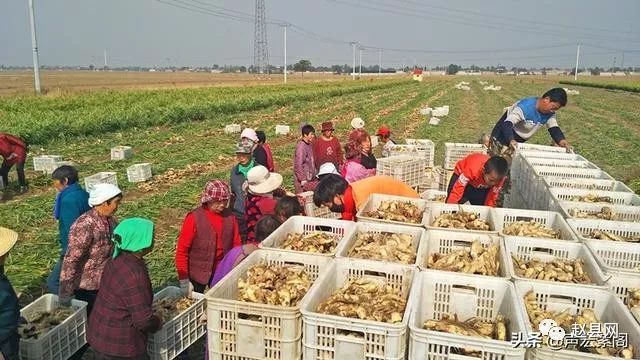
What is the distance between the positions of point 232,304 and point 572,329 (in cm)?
228

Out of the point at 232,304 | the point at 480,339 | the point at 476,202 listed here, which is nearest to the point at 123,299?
the point at 232,304

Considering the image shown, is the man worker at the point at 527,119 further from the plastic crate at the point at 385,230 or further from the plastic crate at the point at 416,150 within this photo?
the plastic crate at the point at 385,230

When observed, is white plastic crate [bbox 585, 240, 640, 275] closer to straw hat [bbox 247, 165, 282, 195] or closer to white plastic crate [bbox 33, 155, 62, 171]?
straw hat [bbox 247, 165, 282, 195]

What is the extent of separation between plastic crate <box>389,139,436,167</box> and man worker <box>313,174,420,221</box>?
4.18 m

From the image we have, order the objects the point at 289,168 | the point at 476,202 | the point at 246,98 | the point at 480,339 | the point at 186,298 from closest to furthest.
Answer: the point at 480,339, the point at 186,298, the point at 476,202, the point at 289,168, the point at 246,98

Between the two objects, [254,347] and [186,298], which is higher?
[254,347]

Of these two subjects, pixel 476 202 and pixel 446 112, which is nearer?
pixel 476 202

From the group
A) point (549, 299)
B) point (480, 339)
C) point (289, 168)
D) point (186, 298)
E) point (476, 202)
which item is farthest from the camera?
point (289, 168)

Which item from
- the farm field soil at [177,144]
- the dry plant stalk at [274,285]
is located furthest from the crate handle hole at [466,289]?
the farm field soil at [177,144]

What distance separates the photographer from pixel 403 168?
8.76 metres

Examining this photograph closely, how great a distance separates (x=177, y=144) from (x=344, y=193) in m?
14.6

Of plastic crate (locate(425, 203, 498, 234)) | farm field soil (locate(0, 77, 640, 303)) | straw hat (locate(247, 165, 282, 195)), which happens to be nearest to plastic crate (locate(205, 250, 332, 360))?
straw hat (locate(247, 165, 282, 195))

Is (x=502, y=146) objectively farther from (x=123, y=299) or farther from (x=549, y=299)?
(x=123, y=299)

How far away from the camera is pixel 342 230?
16.0ft
